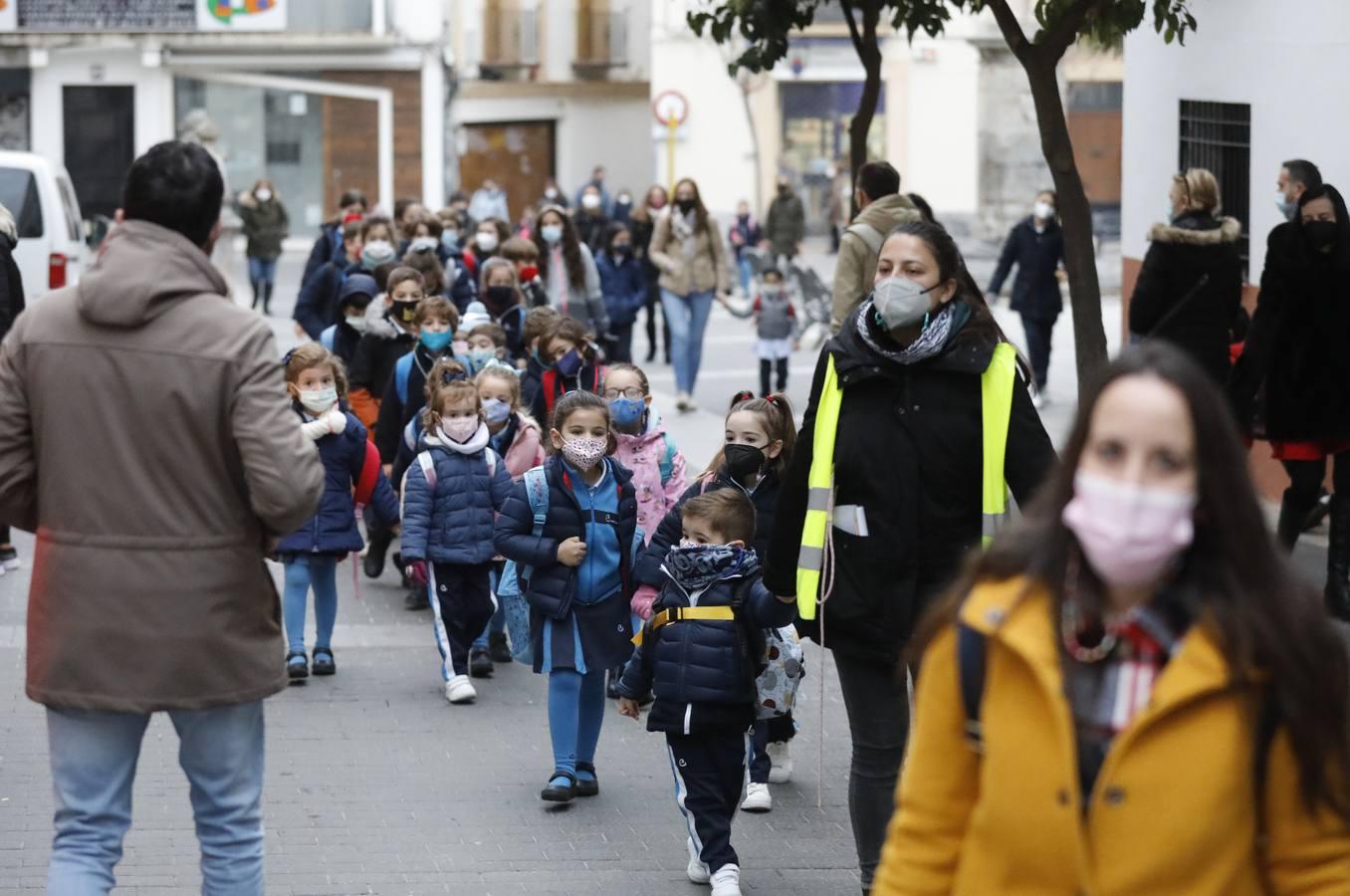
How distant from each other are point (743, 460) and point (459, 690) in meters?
2.22

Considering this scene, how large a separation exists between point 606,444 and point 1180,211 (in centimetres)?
429

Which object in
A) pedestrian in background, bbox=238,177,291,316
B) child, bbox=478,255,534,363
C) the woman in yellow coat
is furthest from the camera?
pedestrian in background, bbox=238,177,291,316

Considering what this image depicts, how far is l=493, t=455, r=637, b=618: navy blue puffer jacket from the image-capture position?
7.08 m

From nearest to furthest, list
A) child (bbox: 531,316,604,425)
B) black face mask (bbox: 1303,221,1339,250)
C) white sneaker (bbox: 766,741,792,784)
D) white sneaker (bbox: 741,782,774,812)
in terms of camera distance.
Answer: white sneaker (bbox: 741,782,774,812), white sneaker (bbox: 766,741,792,784), black face mask (bbox: 1303,221,1339,250), child (bbox: 531,316,604,425)

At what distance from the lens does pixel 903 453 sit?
5.05m

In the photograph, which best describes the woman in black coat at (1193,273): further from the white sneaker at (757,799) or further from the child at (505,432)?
the white sneaker at (757,799)

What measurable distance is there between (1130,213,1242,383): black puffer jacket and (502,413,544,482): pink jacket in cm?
296

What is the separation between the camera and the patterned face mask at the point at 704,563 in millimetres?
6223

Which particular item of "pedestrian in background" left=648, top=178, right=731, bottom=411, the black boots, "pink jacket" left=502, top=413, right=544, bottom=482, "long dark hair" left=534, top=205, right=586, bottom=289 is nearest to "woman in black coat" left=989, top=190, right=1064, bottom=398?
"pedestrian in background" left=648, top=178, right=731, bottom=411

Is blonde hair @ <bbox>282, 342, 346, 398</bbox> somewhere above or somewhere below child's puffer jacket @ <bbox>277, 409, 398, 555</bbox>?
above

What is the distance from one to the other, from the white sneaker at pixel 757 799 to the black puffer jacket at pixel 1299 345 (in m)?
3.37

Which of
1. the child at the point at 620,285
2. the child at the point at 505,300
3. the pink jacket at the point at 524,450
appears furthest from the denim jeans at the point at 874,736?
the child at the point at 620,285

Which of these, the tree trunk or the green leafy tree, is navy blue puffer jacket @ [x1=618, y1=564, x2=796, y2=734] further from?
the tree trunk

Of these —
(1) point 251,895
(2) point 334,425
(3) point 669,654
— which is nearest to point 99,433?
(1) point 251,895
